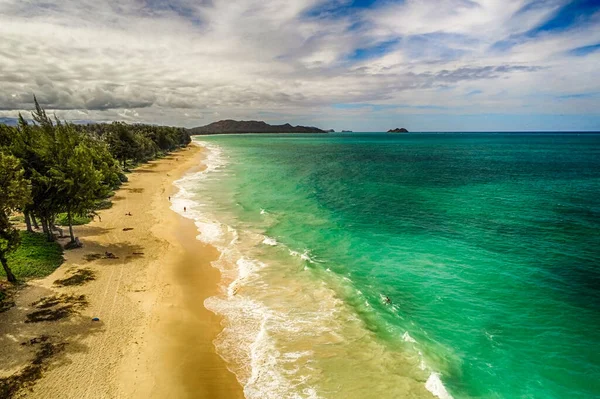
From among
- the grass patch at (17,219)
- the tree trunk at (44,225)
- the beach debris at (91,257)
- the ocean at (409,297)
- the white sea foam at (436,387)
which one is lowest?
the white sea foam at (436,387)

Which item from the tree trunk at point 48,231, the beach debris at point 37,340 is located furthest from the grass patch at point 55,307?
the tree trunk at point 48,231

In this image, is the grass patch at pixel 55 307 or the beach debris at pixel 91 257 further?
the beach debris at pixel 91 257

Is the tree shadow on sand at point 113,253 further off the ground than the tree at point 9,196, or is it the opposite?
the tree at point 9,196

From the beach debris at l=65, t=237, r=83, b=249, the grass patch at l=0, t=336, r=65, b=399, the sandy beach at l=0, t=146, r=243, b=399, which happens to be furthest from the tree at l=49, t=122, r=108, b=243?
the grass patch at l=0, t=336, r=65, b=399

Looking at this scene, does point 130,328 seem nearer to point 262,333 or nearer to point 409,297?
point 262,333

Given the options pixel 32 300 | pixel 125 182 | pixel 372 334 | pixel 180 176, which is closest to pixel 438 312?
pixel 372 334

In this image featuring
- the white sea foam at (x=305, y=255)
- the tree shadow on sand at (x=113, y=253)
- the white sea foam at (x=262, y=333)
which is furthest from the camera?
the white sea foam at (x=305, y=255)

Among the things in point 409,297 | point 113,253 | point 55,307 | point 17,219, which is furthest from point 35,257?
point 409,297

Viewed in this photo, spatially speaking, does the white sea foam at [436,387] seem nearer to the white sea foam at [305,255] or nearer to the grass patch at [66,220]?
the white sea foam at [305,255]
